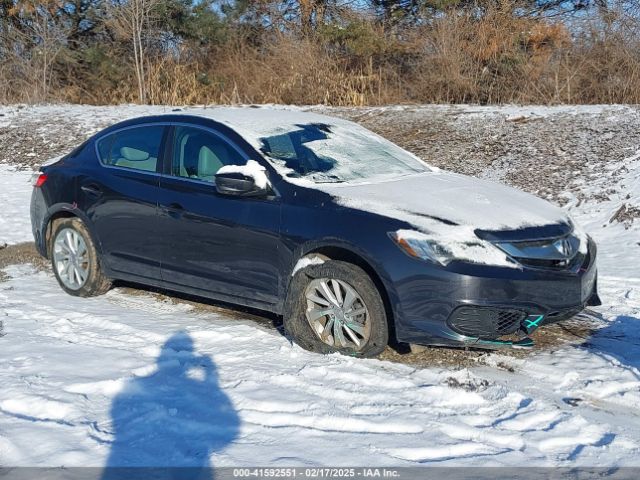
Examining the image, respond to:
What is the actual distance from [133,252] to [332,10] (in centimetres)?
2070

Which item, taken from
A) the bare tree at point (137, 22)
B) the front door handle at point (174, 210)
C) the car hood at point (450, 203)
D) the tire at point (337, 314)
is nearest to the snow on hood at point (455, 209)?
the car hood at point (450, 203)

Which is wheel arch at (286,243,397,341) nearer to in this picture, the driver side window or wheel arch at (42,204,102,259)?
the driver side window

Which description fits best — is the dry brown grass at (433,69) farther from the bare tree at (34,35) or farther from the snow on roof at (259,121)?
the snow on roof at (259,121)

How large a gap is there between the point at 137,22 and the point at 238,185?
20466 millimetres

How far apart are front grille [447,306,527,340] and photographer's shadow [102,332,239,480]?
138cm

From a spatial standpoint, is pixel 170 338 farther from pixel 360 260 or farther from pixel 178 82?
pixel 178 82

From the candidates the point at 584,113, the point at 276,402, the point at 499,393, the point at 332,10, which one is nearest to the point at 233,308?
the point at 276,402

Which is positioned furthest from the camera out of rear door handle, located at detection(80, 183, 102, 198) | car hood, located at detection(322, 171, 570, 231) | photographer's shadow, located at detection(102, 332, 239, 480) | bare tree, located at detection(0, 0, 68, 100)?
bare tree, located at detection(0, 0, 68, 100)

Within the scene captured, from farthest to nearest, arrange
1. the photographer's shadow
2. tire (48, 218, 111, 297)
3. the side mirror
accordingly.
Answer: tire (48, 218, 111, 297) → the side mirror → the photographer's shadow

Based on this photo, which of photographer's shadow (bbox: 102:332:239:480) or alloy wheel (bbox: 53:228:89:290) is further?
alloy wheel (bbox: 53:228:89:290)

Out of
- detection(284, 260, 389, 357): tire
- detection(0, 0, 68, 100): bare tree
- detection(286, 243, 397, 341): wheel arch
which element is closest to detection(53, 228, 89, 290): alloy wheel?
detection(284, 260, 389, 357): tire

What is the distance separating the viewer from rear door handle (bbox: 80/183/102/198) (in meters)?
6.72

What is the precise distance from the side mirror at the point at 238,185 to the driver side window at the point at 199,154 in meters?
0.28

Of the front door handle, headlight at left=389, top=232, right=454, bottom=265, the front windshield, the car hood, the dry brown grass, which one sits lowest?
headlight at left=389, top=232, right=454, bottom=265
